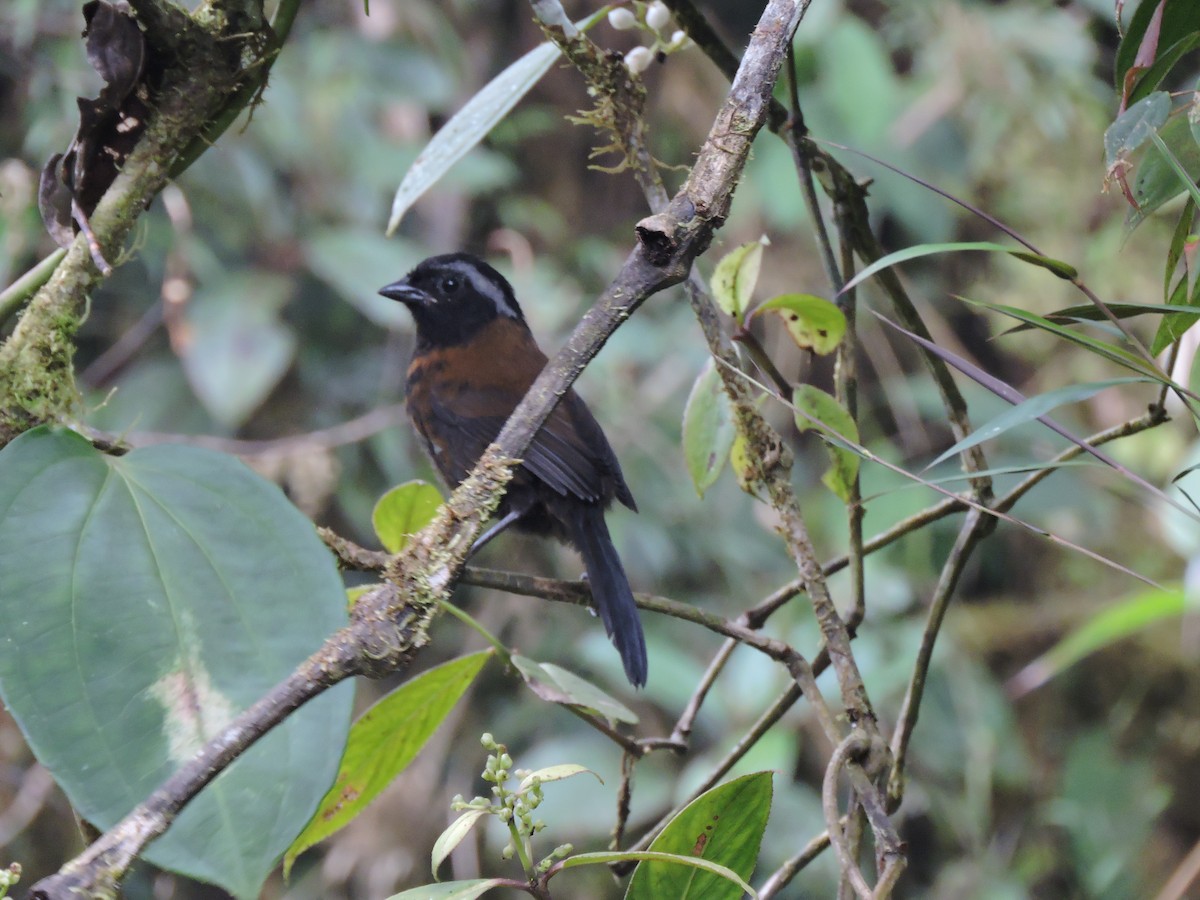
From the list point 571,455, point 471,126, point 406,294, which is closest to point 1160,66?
point 471,126

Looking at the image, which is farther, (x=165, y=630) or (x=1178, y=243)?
(x=1178, y=243)

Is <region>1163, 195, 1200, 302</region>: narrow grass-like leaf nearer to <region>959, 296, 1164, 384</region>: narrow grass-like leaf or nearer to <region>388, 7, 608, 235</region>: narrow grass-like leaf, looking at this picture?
<region>959, 296, 1164, 384</region>: narrow grass-like leaf

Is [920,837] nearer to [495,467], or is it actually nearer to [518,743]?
[518,743]

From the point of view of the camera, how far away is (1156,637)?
5.12 m

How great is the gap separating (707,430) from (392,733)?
541mm

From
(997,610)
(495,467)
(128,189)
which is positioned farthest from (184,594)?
(997,610)

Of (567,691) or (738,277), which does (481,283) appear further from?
(567,691)

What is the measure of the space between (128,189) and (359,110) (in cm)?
318

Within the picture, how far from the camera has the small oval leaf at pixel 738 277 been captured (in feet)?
4.57

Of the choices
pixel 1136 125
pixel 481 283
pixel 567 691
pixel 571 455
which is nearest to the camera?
pixel 1136 125

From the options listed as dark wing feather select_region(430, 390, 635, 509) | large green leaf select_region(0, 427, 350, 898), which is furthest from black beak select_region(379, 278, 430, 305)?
large green leaf select_region(0, 427, 350, 898)

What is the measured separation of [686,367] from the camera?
432cm

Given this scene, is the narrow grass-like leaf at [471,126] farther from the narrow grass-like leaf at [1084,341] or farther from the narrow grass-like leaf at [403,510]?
the narrow grass-like leaf at [1084,341]

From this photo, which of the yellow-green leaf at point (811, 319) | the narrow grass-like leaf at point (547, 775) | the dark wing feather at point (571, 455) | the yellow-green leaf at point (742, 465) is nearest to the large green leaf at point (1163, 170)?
the yellow-green leaf at point (811, 319)
